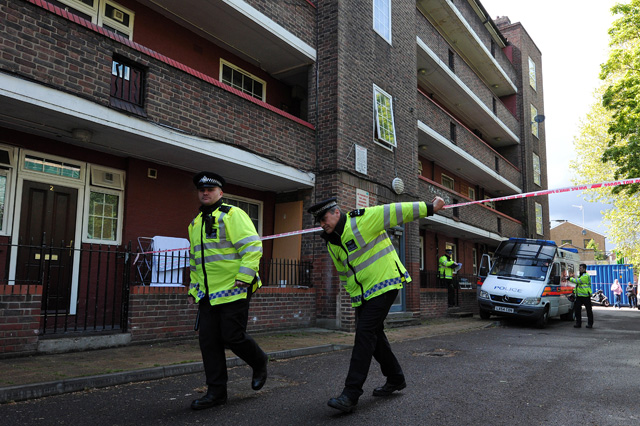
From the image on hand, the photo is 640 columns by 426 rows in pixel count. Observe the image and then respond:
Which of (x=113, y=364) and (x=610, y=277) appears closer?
(x=113, y=364)

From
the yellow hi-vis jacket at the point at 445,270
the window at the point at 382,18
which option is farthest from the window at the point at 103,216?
the yellow hi-vis jacket at the point at 445,270

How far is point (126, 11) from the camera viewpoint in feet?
30.4

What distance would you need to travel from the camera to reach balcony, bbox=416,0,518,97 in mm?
18844

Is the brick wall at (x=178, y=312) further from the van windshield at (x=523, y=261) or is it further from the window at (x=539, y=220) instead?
the window at (x=539, y=220)

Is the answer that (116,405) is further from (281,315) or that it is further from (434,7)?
(434,7)

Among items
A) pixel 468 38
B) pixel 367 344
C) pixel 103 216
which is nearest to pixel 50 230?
pixel 103 216

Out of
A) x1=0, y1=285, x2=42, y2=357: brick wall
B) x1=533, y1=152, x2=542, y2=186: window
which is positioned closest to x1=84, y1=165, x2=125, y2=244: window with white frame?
x1=0, y1=285, x2=42, y2=357: brick wall

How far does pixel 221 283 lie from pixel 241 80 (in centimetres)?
833

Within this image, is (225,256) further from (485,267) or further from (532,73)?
(532,73)

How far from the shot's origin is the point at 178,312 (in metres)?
8.37

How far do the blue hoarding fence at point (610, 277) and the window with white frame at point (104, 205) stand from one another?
Answer: 30.5 metres

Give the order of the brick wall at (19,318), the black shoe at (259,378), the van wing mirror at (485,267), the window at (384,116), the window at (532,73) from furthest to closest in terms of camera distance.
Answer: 1. the window at (532,73)
2. the van wing mirror at (485,267)
3. the window at (384,116)
4. the brick wall at (19,318)
5. the black shoe at (259,378)

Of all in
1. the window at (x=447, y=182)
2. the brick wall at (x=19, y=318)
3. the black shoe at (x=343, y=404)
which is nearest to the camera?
A: the black shoe at (x=343, y=404)

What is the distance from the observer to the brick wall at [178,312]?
776cm
